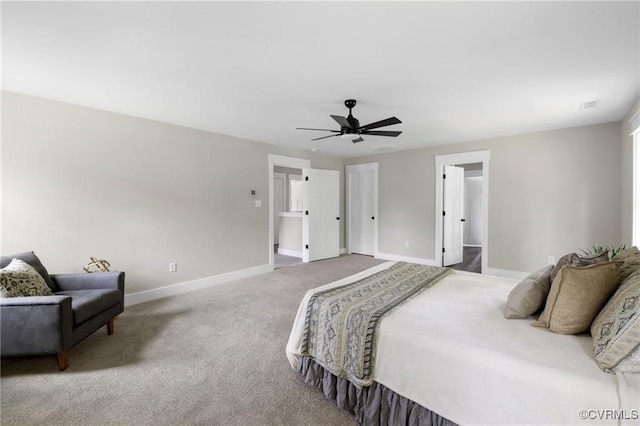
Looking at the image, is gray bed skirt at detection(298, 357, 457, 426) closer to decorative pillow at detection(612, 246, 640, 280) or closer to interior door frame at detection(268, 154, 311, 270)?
decorative pillow at detection(612, 246, 640, 280)

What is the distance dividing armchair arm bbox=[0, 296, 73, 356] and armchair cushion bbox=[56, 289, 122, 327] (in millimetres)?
148

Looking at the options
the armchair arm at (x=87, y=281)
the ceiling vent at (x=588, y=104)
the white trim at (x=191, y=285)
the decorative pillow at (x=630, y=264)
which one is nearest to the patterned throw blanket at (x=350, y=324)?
the decorative pillow at (x=630, y=264)

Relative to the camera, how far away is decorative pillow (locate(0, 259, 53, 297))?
6.88 ft

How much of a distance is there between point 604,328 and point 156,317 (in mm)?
3601

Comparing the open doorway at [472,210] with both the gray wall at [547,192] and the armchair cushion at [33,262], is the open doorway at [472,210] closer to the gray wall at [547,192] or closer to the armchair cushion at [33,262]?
the gray wall at [547,192]

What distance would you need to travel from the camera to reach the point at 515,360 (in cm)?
119

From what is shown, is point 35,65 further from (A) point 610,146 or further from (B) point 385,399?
(A) point 610,146

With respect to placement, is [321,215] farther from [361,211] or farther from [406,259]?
[406,259]

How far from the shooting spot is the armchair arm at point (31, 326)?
1945 millimetres

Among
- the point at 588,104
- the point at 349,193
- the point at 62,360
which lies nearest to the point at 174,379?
the point at 62,360

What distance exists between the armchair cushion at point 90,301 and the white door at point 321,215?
11.7 feet

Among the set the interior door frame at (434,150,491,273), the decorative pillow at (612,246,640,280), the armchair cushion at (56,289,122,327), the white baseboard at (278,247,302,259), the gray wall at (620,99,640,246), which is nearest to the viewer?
the decorative pillow at (612,246,640,280)

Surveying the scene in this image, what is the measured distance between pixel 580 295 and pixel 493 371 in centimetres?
60

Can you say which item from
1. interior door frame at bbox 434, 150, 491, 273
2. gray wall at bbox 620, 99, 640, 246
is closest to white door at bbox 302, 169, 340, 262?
interior door frame at bbox 434, 150, 491, 273
